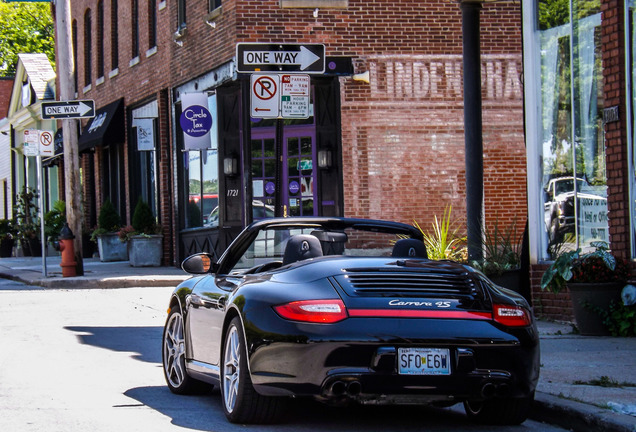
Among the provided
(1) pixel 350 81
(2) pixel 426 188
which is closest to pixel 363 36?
(1) pixel 350 81

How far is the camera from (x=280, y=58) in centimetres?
1109

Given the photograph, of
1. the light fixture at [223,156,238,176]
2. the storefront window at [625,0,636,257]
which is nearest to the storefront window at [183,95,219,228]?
the light fixture at [223,156,238,176]

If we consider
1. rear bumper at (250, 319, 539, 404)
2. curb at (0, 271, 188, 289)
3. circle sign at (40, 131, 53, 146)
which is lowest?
curb at (0, 271, 188, 289)

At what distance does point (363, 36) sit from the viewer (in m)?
21.3

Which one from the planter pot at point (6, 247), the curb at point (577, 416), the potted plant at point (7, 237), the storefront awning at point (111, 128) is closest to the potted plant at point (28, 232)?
the potted plant at point (7, 237)

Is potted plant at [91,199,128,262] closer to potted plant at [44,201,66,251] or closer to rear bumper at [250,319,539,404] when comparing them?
potted plant at [44,201,66,251]

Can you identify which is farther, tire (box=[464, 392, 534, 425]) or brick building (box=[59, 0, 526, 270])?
brick building (box=[59, 0, 526, 270])

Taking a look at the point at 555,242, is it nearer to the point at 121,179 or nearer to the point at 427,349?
the point at 427,349

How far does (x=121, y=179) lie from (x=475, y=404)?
24.2m

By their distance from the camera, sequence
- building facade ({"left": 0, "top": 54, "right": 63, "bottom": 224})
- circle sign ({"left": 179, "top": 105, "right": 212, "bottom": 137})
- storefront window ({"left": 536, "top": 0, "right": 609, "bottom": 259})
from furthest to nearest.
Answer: building facade ({"left": 0, "top": 54, "right": 63, "bottom": 224})
circle sign ({"left": 179, "top": 105, "right": 212, "bottom": 137})
storefront window ({"left": 536, "top": 0, "right": 609, "bottom": 259})

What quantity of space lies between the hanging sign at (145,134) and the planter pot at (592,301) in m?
16.1

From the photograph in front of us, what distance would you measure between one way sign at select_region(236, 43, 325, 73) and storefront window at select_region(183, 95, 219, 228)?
1141cm

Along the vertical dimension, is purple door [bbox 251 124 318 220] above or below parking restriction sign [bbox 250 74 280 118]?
below

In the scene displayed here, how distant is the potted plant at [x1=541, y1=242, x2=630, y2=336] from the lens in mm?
11055
